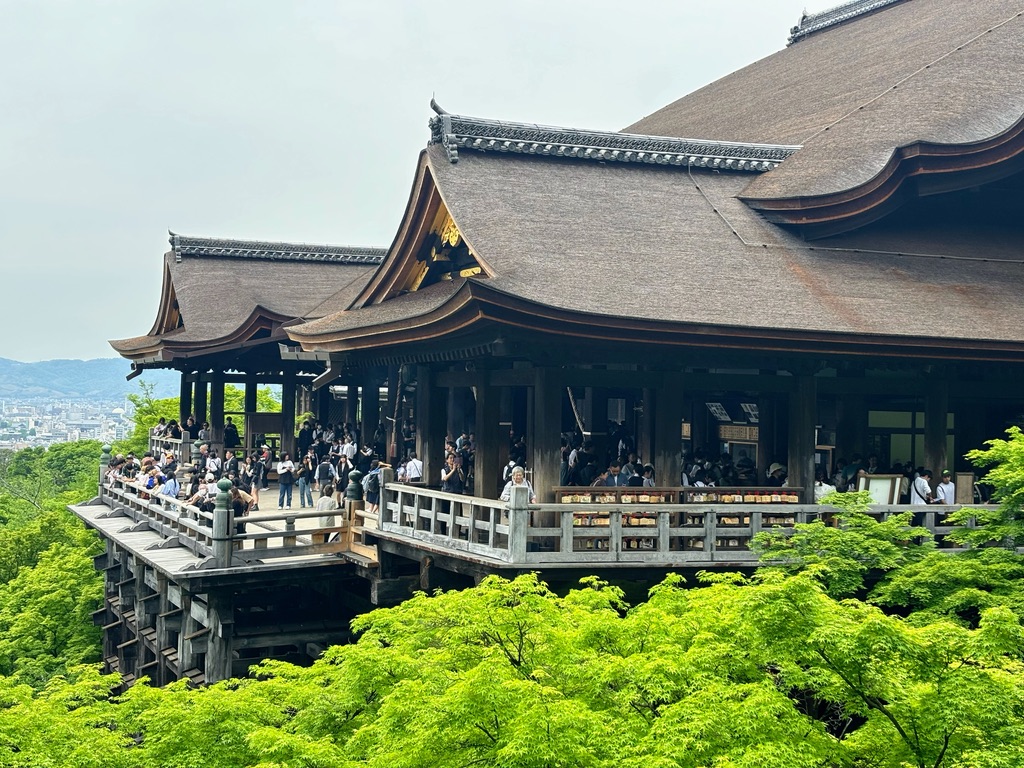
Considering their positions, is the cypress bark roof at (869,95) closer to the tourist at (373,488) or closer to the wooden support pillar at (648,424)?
the wooden support pillar at (648,424)

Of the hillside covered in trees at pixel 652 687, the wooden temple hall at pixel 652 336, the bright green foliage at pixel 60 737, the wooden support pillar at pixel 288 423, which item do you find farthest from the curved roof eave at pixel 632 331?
the wooden support pillar at pixel 288 423

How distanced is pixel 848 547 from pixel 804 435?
3.99m

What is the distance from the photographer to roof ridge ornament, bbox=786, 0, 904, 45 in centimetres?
3709

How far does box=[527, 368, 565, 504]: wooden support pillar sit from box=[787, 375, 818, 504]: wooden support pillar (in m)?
4.02

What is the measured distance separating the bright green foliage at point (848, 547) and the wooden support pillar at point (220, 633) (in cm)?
878

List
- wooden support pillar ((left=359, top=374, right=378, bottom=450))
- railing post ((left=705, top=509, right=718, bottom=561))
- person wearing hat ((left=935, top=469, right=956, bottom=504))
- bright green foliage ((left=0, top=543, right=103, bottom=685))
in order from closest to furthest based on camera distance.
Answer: railing post ((left=705, top=509, right=718, bottom=561))
person wearing hat ((left=935, top=469, right=956, bottom=504))
bright green foliage ((left=0, top=543, right=103, bottom=685))
wooden support pillar ((left=359, top=374, right=378, bottom=450))

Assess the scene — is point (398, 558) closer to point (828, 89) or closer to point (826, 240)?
point (826, 240)

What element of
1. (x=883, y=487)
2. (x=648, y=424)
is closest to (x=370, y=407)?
(x=648, y=424)

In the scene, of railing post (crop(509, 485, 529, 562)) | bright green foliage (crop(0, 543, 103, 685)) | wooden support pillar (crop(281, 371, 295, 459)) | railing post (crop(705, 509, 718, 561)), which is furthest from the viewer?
wooden support pillar (crop(281, 371, 295, 459))

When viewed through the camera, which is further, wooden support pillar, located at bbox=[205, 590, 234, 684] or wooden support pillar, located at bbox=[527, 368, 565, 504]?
wooden support pillar, located at bbox=[205, 590, 234, 684]

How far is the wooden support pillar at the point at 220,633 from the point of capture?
20.2 m

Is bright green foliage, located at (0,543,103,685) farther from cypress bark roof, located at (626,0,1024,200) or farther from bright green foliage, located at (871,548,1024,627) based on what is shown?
→ bright green foliage, located at (871,548,1024,627)

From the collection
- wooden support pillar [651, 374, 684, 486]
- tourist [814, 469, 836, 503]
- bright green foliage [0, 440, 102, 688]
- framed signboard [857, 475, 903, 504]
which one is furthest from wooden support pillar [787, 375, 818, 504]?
bright green foliage [0, 440, 102, 688]

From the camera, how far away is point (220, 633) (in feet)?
66.3
